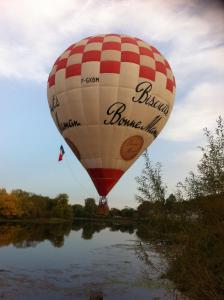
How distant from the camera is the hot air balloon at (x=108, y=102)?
66.6 ft

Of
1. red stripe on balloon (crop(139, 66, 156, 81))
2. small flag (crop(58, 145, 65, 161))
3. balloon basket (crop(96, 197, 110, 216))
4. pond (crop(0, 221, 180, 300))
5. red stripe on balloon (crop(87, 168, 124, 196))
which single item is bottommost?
pond (crop(0, 221, 180, 300))

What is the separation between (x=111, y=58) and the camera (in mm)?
20656

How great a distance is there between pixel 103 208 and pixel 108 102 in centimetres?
515

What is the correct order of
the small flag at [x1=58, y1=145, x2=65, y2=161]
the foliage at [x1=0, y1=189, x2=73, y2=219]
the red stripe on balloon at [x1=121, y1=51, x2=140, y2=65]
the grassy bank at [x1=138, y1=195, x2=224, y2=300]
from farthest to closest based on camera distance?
the foliage at [x1=0, y1=189, x2=73, y2=219] < the small flag at [x1=58, y1=145, x2=65, y2=161] < the red stripe on balloon at [x1=121, y1=51, x2=140, y2=65] < the grassy bank at [x1=138, y1=195, x2=224, y2=300]

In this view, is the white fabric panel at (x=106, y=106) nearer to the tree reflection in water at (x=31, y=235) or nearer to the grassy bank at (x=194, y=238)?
the grassy bank at (x=194, y=238)

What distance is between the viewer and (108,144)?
20.5 metres

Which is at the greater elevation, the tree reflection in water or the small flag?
the small flag

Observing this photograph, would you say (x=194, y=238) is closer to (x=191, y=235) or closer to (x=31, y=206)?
(x=191, y=235)

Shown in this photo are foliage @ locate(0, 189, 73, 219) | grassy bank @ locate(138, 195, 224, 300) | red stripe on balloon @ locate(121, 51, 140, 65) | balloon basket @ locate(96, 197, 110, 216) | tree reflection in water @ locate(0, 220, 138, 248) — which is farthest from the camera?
foliage @ locate(0, 189, 73, 219)

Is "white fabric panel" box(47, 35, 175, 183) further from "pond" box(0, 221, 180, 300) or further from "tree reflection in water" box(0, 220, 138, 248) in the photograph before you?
"tree reflection in water" box(0, 220, 138, 248)

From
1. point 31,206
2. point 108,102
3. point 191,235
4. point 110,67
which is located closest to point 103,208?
point 108,102

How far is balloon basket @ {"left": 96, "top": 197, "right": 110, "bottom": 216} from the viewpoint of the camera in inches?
783

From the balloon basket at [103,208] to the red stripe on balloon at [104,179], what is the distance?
31 cm

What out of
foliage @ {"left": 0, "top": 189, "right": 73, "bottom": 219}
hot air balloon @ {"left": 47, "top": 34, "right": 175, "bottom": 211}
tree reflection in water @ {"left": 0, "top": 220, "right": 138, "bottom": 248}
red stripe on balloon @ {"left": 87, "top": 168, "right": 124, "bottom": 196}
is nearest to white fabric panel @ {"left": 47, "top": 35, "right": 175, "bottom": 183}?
hot air balloon @ {"left": 47, "top": 34, "right": 175, "bottom": 211}
